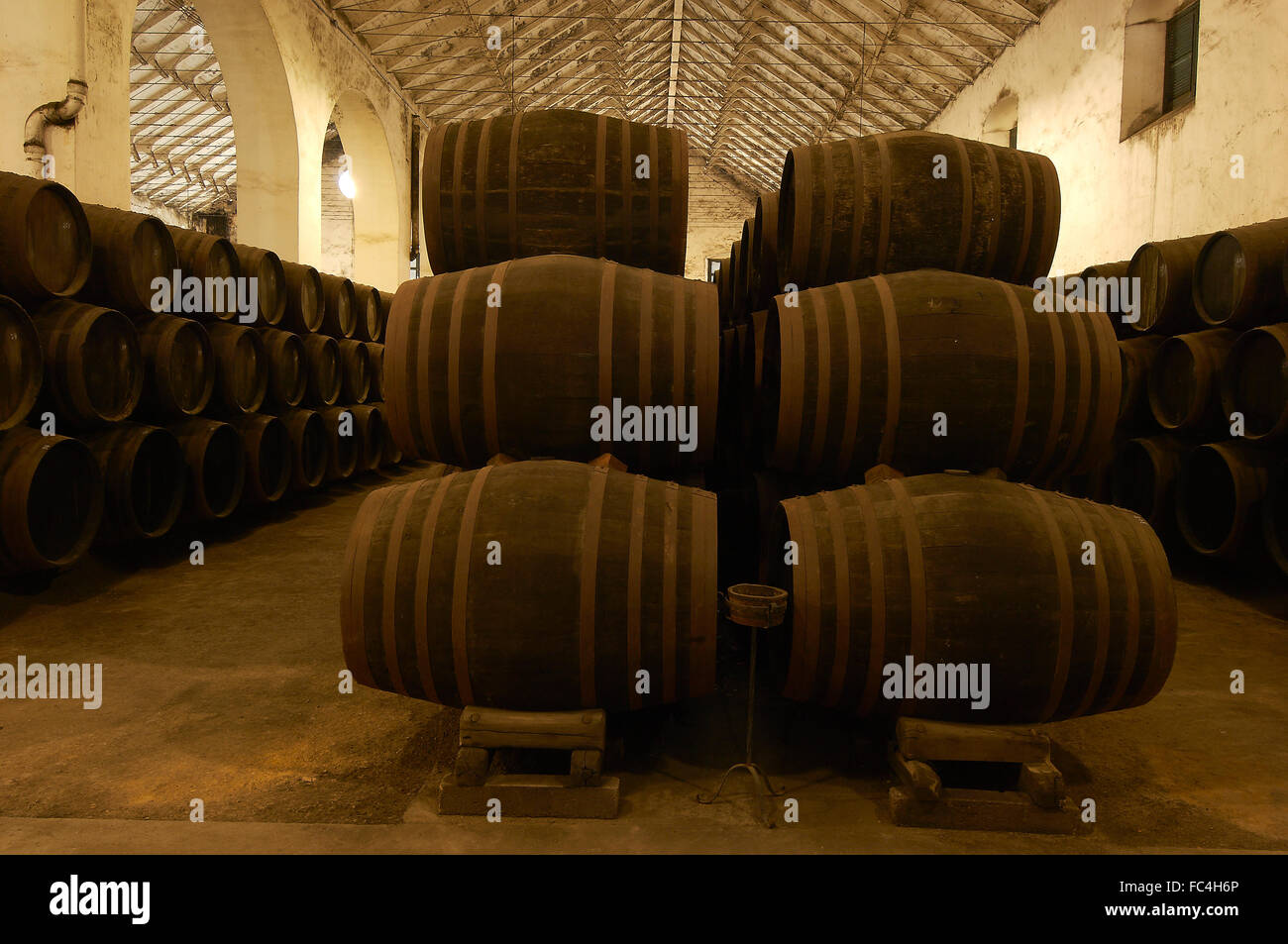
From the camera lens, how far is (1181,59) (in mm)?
8148

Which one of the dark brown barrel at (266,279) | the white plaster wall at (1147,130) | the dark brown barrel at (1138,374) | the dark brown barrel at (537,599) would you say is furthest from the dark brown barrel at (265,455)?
the white plaster wall at (1147,130)

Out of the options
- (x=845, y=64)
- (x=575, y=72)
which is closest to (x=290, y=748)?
(x=845, y=64)

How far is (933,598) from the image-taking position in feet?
7.78

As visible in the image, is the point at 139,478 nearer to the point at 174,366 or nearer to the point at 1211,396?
the point at 174,366

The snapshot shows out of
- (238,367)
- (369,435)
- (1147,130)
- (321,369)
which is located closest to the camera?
(238,367)

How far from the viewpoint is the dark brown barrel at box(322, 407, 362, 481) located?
7.80 metres

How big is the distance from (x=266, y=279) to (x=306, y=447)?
5.08ft

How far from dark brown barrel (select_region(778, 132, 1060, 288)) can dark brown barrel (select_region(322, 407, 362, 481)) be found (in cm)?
573

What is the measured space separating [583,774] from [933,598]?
117cm

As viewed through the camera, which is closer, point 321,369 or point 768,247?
point 768,247

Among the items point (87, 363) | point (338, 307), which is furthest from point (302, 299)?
point (87, 363)

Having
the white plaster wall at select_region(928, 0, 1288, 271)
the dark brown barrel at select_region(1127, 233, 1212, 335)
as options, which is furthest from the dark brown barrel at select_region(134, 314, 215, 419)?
the white plaster wall at select_region(928, 0, 1288, 271)

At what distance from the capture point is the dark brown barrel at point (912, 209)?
3.34 m

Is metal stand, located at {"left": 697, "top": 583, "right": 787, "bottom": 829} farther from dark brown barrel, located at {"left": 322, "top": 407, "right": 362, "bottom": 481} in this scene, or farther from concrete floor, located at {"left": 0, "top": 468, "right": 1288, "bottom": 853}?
dark brown barrel, located at {"left": 322, "top": 407, "right": 362, "bottom": 481}
